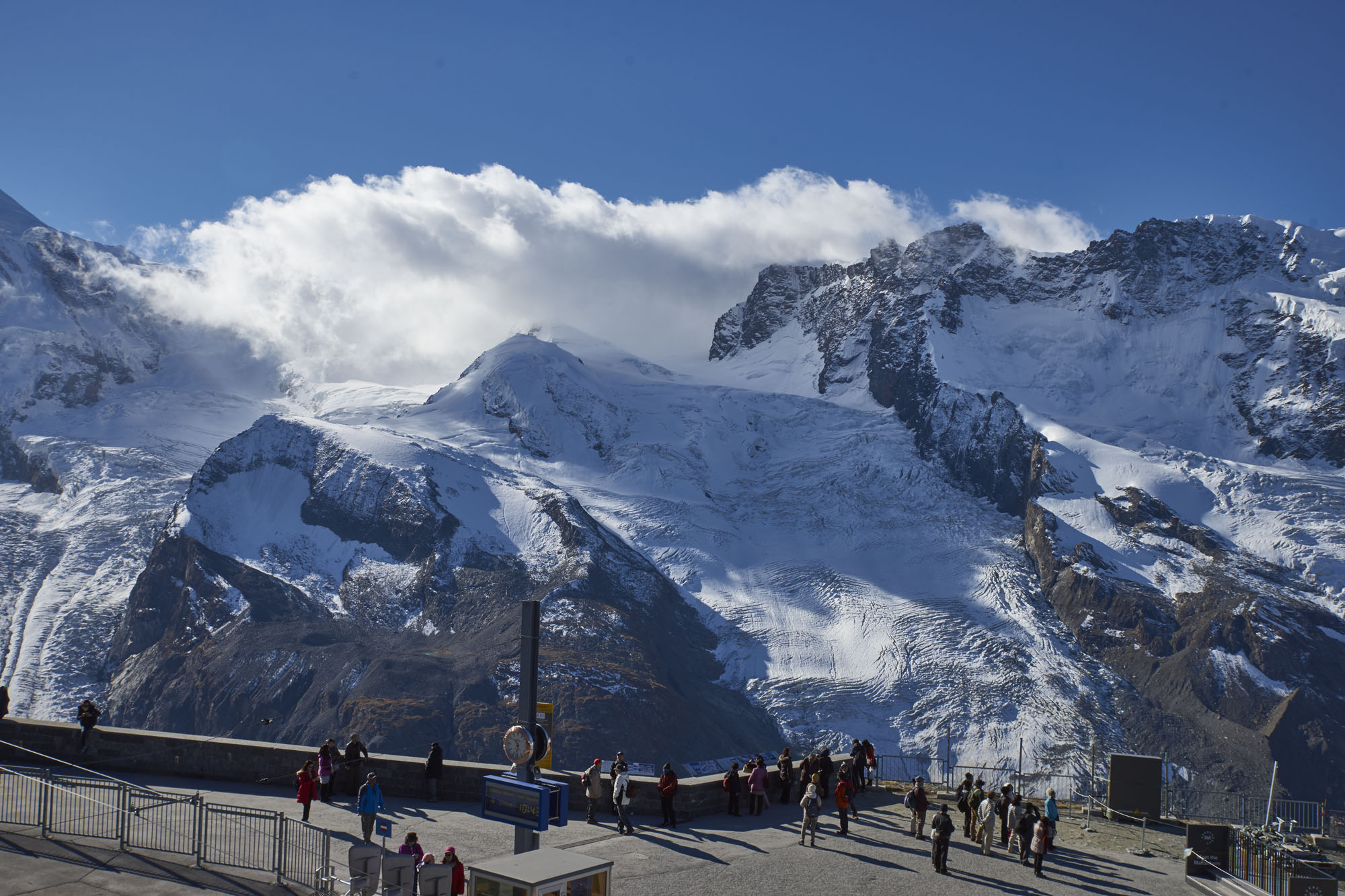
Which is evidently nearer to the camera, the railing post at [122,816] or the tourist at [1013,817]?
the railing post at [122,816]

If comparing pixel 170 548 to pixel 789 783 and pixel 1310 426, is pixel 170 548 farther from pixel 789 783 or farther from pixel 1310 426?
pixel 1310 426

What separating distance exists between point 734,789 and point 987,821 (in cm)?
627

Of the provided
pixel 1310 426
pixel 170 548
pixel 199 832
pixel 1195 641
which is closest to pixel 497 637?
pixel 170 548

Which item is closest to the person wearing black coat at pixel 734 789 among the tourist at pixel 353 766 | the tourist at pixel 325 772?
the tourist at pixel 353 766

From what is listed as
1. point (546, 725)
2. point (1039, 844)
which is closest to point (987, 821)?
point (1039, 844)

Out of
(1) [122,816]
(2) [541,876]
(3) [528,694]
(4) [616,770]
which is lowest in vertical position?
(1) [122,816]

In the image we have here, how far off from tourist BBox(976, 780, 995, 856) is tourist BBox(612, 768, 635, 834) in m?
8.18

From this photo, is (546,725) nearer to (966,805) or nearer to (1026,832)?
(1026,832)

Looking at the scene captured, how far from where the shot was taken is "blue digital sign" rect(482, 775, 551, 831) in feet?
56.6

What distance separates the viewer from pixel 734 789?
29125 millimetres

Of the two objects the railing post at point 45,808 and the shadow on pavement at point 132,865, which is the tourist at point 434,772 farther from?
the railing post at point 45,808

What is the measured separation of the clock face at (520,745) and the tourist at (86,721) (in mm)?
15846

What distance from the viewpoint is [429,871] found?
61.9ft

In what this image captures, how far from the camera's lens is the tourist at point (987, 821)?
26.7 meters
